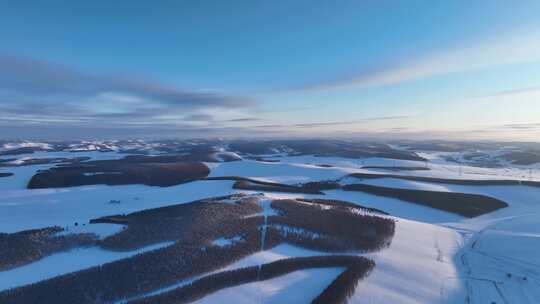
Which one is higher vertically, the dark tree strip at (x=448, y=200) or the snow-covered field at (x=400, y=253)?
the snow-covered field at (x=400, y=253)

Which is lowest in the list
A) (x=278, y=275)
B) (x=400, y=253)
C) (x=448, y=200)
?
(x=448, y=200)

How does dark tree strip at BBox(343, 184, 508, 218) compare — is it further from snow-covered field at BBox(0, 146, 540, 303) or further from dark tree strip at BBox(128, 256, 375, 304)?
dark tree strip at BBox(128, 256, 375, 304)

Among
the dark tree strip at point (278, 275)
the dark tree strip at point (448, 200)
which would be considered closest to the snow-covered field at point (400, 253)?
the dark tree strip at point (278, 275)

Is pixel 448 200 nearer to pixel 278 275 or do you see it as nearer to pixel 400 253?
pixel 400 253

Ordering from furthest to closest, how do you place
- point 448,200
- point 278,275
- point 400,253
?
1. point 448,200
2. point 400,253
3. point 278,275

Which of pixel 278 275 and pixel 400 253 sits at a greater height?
pixel 278 275

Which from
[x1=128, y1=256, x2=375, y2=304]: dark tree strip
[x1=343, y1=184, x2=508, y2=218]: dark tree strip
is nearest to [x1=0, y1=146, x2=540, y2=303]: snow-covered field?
[x1=128, y1=256, x2=375, y2=304]: dark tree strip

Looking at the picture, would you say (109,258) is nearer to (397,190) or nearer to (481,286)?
(481,286)

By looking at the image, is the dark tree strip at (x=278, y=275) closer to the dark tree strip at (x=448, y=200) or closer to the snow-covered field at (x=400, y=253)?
the snow-covered field at (x=400, y=253)

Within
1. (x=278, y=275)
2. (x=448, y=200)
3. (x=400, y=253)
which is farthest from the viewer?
(x=448, y=200)

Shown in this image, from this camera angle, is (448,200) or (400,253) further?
(448,200)

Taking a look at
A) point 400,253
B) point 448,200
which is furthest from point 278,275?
point 448,200

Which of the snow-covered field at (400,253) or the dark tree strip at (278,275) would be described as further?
the snow-covered field at (400,253)
